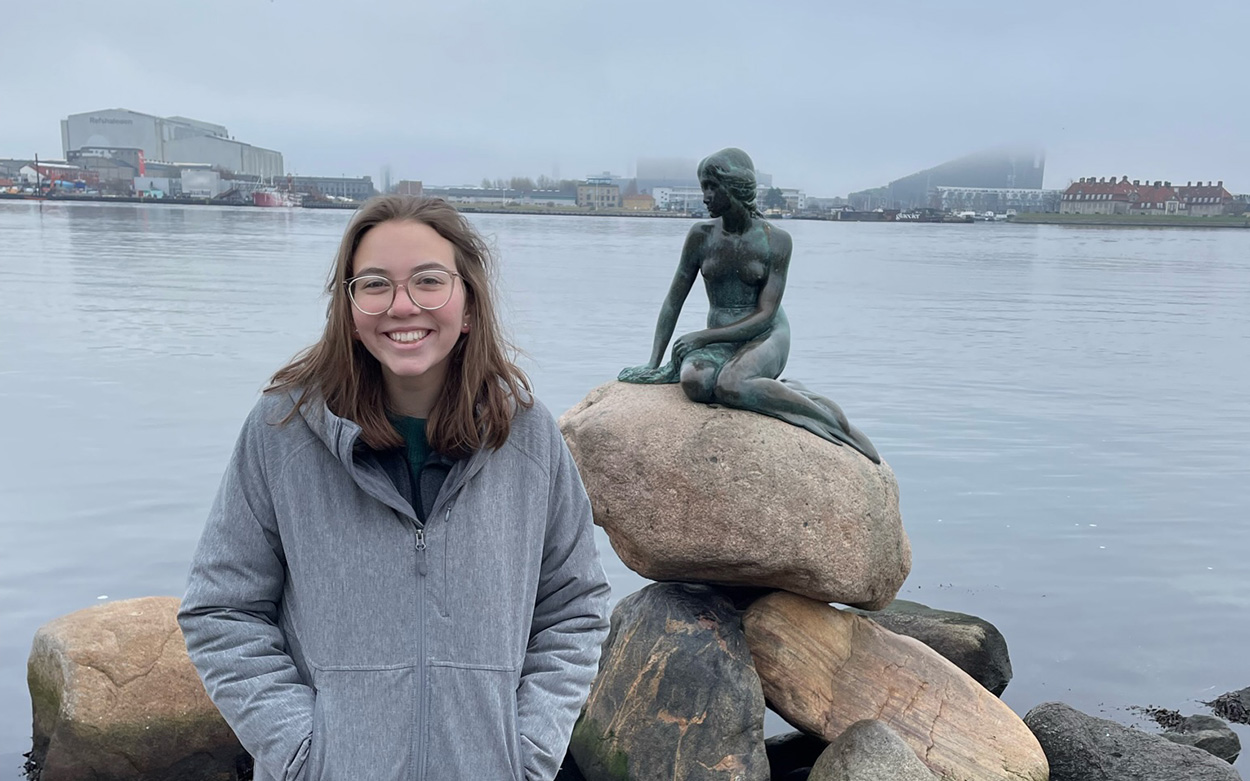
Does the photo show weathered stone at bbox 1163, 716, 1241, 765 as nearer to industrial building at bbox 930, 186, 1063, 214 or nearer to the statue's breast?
the statue's breast

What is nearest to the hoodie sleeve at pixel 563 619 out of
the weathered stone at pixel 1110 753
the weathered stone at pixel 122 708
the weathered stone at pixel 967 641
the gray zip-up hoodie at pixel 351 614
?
the gray zip-up hoodie at pixel 351 614

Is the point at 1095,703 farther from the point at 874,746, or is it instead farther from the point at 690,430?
the point at 690,430

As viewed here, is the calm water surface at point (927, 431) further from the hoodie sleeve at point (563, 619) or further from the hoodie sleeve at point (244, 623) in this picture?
the hoodie sleeve at point (244, 623)

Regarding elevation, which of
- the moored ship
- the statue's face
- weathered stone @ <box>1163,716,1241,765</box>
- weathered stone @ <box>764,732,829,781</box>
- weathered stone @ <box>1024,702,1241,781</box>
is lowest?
weathered stone @ <box>764,732,829,781</box>

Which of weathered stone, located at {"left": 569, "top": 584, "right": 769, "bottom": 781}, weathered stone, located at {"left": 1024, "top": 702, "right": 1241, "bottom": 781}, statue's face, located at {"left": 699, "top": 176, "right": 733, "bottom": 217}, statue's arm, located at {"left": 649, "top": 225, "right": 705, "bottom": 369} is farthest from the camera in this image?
statue's arm, located at {"left": 649, "top": 225, "right": 705, "bottom": 369}

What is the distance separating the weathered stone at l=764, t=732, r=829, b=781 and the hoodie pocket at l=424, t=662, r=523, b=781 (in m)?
4.65

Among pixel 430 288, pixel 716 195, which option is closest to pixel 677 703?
pixel 716 195

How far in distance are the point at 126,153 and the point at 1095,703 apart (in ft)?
480

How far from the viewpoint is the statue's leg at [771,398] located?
6.66 metres

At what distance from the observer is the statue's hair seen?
22.5ft

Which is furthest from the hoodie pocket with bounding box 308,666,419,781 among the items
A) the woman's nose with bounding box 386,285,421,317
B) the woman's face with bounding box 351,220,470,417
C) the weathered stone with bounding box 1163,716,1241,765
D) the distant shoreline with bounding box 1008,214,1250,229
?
the distant shoreline with bounding box 1008,214,1250,229

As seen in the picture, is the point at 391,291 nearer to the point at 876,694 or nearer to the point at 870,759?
the point at 870,759

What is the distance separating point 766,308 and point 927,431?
27.2 ft

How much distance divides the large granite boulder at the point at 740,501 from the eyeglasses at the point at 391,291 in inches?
148
